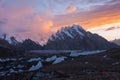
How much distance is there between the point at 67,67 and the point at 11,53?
9913 cm

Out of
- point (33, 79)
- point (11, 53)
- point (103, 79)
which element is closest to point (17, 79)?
point (33, 79)

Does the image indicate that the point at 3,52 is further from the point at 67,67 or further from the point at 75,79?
the point at 75,79

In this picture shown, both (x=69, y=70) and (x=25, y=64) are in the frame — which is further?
(x=25, y=64)

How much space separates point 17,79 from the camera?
5772 centimetres

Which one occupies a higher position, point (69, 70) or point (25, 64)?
point (25, 64)

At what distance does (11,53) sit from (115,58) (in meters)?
89.5

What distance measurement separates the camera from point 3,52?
175 metres

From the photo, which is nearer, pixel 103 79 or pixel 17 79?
pixel 103 79

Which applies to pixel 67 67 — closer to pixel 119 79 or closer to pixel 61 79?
pixel 61 79

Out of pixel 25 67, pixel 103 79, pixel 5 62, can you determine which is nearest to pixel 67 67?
pixel 25 67

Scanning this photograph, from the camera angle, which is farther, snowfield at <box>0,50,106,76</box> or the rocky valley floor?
snowfield at <box>0,50,106,76</box>

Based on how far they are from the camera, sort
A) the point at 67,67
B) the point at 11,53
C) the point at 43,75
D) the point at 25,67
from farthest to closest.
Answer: the point at 11,53 < the point at 25,67 < the point at 67,67 < the point at 43,75

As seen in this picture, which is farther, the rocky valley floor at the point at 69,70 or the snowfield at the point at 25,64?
the snowfield at the point at 25,64

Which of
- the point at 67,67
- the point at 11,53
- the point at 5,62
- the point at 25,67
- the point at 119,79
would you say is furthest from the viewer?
the point at 11,53
